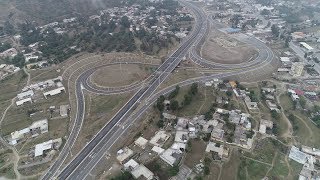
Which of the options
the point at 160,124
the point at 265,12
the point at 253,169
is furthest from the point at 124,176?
the point at 265,12

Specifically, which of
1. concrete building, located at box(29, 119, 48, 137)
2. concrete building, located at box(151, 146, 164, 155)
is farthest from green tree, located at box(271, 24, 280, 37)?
concrete building, located at box(29, 119, 48, 137)

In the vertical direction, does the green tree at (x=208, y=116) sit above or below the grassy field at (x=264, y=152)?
above

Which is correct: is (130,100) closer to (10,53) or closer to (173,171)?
(173,171)

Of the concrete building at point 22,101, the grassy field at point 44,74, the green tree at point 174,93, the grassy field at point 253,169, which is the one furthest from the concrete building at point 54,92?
the grassy field at point 253,169

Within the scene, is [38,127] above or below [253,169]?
above

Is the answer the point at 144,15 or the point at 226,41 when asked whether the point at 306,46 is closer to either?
the point at 226,41

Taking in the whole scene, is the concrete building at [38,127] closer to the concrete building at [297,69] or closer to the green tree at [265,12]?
the concrete building at [297,69]
